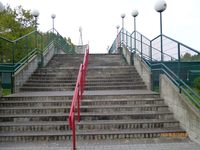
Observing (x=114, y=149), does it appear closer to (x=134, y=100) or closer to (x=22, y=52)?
(x=134, y=100)

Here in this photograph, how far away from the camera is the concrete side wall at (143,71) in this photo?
33.0 ft

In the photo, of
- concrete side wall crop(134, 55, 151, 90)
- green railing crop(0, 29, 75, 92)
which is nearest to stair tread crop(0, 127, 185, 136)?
green railing crop(0, 29, 75, 92)

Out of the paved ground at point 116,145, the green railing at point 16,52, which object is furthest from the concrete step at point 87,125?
the green railing at point 16,52

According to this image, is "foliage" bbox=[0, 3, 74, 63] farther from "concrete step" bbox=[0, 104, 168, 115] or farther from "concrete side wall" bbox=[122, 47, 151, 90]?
"concrete side wall" bbox=[122, 47, 151, 90]

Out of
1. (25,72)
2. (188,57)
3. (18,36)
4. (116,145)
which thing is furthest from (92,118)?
(18,36)

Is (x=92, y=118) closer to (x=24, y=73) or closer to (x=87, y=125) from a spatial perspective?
(x=87, y=125)

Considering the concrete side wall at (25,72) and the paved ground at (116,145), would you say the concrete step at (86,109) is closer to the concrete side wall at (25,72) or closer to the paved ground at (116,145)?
the paved ground at (116,145)

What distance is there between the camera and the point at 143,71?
1083cm

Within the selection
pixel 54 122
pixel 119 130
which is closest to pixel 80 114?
pixel 54 122

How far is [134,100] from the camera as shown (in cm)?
813

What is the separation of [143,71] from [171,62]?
53.7 inches

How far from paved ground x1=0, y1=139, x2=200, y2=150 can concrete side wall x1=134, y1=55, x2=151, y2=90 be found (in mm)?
3844

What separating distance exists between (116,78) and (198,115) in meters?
5.60

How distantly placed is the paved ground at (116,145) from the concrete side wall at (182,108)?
30 cm
